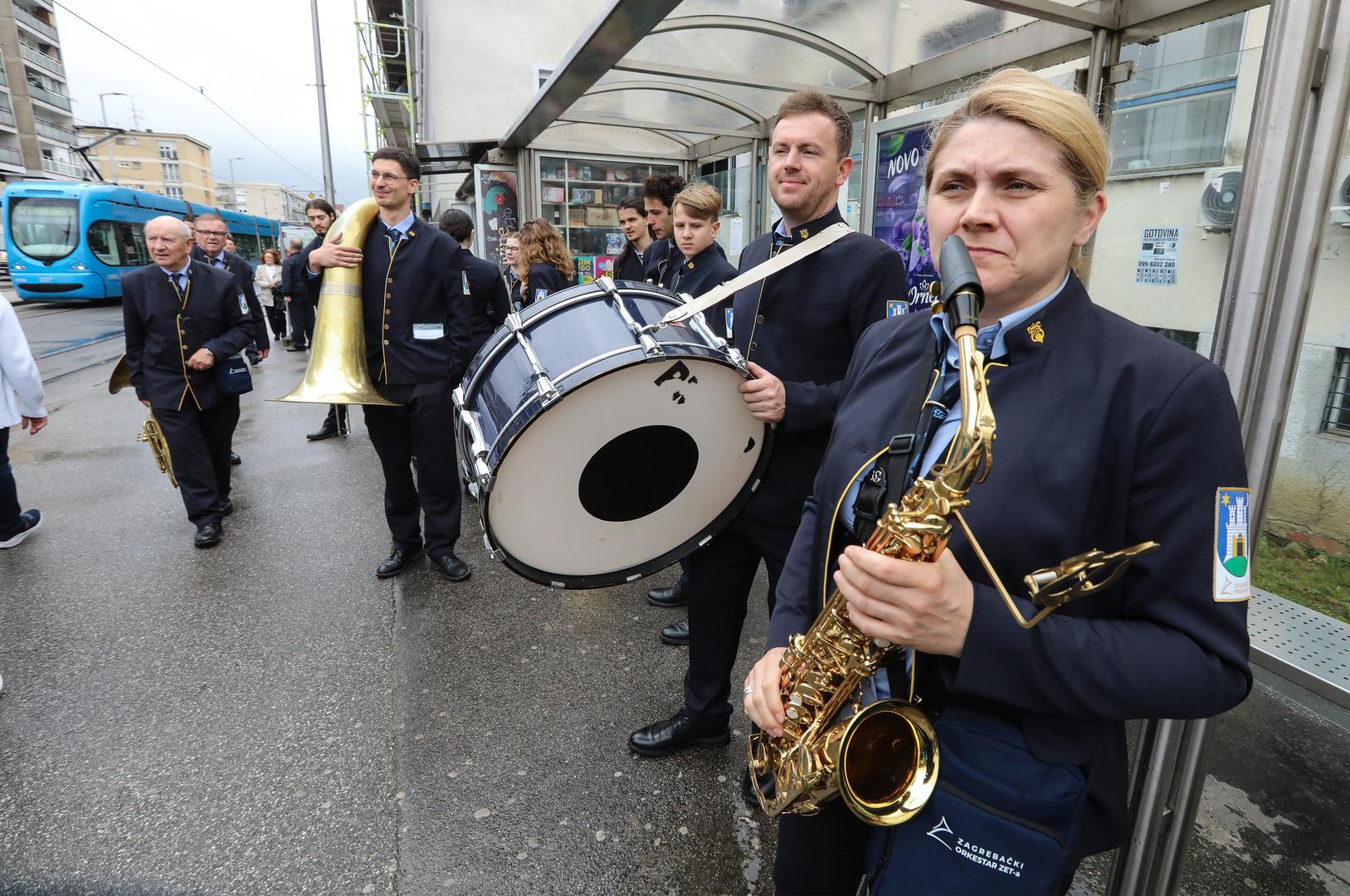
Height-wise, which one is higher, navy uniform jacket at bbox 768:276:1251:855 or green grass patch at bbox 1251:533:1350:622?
navy uniform jacket at bbox 768:276:1251:855

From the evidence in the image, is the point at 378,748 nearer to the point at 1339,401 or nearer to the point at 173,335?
the point at 173,335

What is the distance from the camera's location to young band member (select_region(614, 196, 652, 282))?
550cm

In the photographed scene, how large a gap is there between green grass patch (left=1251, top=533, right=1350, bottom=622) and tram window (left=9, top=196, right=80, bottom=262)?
78.7 feet

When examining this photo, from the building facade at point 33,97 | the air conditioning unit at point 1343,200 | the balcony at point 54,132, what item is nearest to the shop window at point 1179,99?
the air conditioning unit at point 1343,200

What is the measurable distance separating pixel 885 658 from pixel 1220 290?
2.57m

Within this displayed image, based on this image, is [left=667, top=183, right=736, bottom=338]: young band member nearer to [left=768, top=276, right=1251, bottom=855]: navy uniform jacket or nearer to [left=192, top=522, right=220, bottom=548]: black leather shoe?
[left=768, top=276, right=1251, bottom=855]: navy uniform jacket

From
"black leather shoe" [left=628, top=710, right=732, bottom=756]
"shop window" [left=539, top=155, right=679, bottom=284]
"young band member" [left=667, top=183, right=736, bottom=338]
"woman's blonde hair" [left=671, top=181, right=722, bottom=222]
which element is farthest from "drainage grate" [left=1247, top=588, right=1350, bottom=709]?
"shop window" [left=539, top=155, right=679, bottom=284]

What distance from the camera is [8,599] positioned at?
392cm

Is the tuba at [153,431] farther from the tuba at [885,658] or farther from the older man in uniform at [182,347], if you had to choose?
the tuba at [885,658]

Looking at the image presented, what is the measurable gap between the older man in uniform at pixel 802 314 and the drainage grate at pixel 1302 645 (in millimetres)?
1356

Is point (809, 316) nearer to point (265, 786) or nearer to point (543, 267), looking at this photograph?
point (265, 786)

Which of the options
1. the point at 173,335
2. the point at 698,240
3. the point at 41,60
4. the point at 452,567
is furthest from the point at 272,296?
the point at 41,60

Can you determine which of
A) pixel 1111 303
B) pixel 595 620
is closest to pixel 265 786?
pixel 595 620

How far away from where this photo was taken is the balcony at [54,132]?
53688mm
